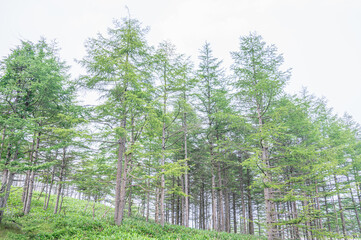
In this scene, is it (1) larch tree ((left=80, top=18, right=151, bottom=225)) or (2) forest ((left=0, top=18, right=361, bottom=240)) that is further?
(1) larch tree ((left=80, top=18, right=151, bottom=225))

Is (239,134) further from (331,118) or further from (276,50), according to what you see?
(331,118)

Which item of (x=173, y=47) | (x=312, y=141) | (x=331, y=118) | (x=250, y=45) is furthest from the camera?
(x=331, y=118)

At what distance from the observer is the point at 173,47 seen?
47.4 ft

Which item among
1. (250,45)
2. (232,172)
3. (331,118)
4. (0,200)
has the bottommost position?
(0,200)

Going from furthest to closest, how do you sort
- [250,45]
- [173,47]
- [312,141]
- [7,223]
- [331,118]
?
1. [331,118]
2. [312,141]
3. [173,47]
4. [250,45]
5. [7,223]

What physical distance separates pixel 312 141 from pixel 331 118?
24.6ft

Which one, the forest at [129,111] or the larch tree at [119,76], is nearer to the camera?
the forest at [129,111]

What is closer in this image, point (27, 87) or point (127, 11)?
point (27, 87)

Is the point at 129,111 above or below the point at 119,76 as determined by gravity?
below

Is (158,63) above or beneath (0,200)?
above

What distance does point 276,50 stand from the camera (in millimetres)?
12242

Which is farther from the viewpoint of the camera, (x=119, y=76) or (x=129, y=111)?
(x=119, y=76)

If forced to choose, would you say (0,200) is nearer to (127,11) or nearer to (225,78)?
(127,11)

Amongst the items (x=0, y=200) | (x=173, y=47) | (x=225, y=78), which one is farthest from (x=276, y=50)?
(x=0, y=200)
